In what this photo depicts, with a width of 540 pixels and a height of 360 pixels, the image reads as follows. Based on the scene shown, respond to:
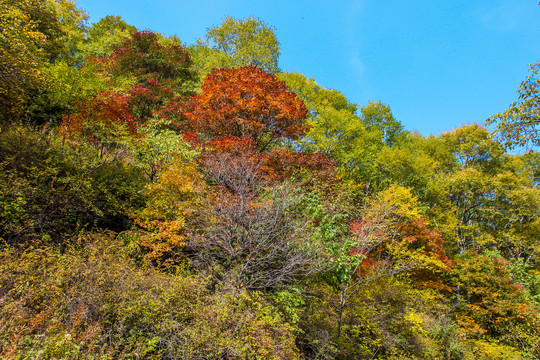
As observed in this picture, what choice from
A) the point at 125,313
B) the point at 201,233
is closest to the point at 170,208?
the point at 201,233

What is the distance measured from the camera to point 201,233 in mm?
8227

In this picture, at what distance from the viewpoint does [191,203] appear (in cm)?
835

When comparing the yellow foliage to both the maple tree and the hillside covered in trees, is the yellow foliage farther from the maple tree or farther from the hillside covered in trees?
the maple tree

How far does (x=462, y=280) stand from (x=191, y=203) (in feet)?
58.3

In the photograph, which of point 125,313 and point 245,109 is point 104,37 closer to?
point 245,109

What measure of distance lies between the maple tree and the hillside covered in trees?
0.31 feet

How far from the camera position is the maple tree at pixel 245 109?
38.6ft

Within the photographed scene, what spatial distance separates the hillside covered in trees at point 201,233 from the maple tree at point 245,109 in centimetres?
10

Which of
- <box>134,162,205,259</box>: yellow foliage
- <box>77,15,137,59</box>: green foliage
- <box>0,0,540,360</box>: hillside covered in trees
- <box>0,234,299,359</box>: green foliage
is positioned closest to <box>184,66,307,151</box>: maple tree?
<box>0,0,540,360</box>: hillside covered in trees

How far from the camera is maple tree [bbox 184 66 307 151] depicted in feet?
38.6

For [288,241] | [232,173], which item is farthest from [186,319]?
[232,173]

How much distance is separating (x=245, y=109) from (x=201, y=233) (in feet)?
21.0

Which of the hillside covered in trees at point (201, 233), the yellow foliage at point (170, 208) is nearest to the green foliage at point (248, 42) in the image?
the hillside covered in trees at point (201, 233)

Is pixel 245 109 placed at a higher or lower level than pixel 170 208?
higher
